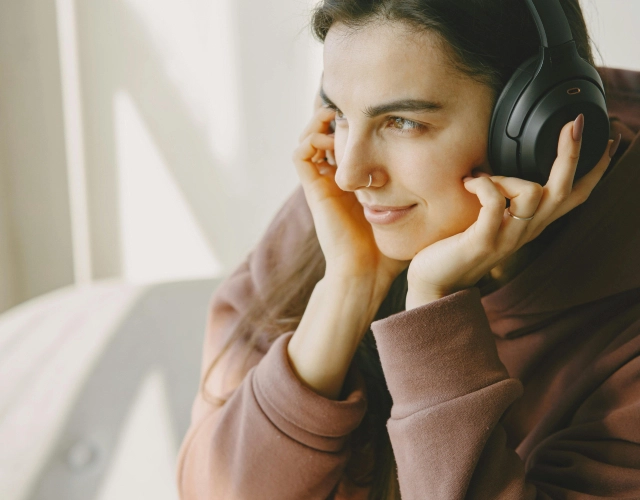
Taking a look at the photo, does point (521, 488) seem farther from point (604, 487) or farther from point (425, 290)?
point (425, 290)

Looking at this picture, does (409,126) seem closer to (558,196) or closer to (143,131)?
(558,196)

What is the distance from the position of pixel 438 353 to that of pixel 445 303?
→ 0.22ft

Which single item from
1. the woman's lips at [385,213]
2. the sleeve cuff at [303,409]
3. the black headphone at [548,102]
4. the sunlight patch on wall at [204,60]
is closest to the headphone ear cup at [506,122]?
the black headphone at [548,102]

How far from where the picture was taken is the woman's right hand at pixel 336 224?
3.55 ft

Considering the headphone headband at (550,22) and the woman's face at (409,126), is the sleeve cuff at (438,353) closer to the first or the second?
the woman's face at (409,126)

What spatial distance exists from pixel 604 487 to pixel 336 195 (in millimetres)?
596

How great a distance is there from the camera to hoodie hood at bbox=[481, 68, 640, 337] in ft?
3.03

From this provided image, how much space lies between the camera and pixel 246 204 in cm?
221

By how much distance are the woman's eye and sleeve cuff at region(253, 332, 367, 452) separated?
0.40 m

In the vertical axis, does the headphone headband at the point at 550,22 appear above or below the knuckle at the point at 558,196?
above

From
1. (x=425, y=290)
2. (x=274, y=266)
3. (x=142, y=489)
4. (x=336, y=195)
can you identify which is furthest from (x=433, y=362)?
(x=142, y=489)

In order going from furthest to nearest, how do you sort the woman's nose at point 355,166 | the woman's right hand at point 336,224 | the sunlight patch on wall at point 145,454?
the sunlight patch on wall at point 145,454 < the woman's right hand at point 336,224 < the woman's nose at point 355,166

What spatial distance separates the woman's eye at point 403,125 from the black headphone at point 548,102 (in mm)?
104

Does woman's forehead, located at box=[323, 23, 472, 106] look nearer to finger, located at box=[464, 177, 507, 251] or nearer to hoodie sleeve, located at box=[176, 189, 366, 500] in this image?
finger, located at box=[464, 177, 507, 251]
